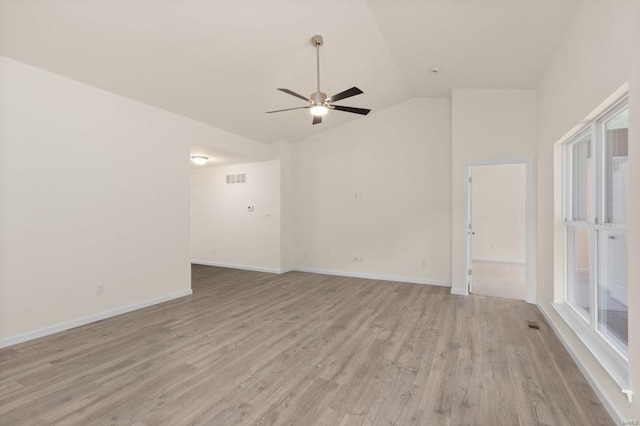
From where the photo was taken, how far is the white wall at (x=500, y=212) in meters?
7.98

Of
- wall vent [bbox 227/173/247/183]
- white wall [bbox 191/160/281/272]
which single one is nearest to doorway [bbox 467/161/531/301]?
white wall [bbox 191/160/281/272]

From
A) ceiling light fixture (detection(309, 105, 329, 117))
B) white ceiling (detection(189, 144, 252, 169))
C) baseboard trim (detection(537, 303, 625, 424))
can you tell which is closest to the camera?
baseboard trim (detection(537, 303, 625, 424))

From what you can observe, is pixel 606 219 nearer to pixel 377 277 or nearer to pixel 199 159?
pixel 377 277

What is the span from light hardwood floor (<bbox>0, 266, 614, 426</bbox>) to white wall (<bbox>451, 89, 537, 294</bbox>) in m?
1.30

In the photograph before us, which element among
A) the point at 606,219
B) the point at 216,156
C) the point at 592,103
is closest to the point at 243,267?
the point at 216,156

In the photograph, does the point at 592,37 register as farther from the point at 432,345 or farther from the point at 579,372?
the point at 432,345

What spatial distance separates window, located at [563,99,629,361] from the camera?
90.0 inches

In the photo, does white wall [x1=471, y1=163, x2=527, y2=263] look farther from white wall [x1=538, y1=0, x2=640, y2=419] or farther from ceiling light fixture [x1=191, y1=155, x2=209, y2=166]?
ceiling light fixture [x1=191, y1=155, x2=209, y2=166]

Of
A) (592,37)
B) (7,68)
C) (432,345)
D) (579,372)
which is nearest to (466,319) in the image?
(432,345)

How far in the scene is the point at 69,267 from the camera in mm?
3525

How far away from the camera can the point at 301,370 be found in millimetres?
2590

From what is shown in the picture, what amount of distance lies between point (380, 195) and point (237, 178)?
3482mm

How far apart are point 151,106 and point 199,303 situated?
3.02 metres

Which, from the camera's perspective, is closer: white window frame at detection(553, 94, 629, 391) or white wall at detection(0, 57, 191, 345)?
white window frame at detection(553, 94, 629, 391)
